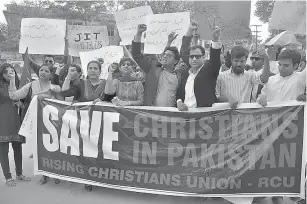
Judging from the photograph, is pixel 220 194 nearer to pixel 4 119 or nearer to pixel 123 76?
pixel 123 76

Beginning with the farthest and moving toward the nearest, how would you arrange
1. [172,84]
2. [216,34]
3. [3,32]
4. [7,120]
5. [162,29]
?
1. [3,32]
2. [162,29]
3. [7,120]
4. [172,84]
5. [216,34]

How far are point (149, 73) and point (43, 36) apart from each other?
2.96 meters

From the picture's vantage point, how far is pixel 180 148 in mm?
3875

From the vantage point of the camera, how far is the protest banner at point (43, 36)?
6.15 metres

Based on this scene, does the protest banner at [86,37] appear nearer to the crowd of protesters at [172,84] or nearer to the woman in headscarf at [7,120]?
the crowd of protesters at [172,84]

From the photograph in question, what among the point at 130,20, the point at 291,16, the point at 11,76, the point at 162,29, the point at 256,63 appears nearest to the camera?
the point at 256,63

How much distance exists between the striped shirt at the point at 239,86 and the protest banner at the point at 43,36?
3.42 metres

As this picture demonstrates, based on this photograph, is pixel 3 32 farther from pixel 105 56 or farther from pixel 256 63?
pixel 256 63

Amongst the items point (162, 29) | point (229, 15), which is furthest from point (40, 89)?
point (229, 15)

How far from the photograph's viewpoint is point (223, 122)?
147 inches

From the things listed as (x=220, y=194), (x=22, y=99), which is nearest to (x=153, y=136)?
(x=220, y=194)

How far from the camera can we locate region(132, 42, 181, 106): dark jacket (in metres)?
4.15

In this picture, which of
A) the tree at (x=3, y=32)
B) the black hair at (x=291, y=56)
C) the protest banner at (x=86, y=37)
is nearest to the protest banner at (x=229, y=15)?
the black hair at (x=291, y=56)

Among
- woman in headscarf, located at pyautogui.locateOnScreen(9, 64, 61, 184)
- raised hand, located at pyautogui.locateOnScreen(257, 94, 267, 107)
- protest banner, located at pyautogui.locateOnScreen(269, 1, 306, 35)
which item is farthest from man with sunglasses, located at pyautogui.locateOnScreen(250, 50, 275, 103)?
woman in headscarf, located at pyautogui.locateOnScreen(9, 64, 61, 184)
